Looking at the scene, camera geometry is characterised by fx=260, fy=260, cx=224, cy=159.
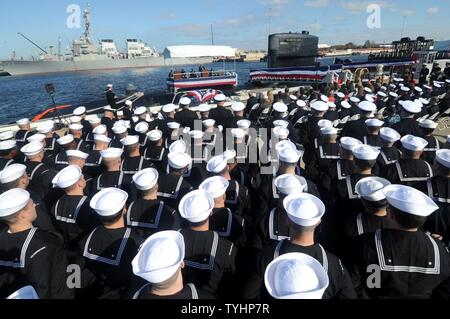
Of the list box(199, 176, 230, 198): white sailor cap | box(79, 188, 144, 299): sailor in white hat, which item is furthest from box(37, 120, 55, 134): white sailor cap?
box(199, 176, 230, 198): white sailor cap

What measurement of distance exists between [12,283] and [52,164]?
3.46 meters

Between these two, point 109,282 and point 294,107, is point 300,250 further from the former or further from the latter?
point 294,107

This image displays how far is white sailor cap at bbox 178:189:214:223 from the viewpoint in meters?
2.31

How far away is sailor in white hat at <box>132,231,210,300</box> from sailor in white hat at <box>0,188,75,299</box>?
107cm

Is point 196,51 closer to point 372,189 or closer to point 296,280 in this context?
point 372,189

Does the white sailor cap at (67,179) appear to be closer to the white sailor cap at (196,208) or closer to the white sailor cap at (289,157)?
the white sailor cap at (196,208)

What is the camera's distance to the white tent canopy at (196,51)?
1956cm

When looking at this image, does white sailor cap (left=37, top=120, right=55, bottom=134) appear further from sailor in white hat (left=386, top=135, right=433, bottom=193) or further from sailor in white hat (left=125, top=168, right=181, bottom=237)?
sailor in white hat (left=386, top=135, right=433, bottom=193)

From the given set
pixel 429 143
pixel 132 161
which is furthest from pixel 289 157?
pixel 429 143

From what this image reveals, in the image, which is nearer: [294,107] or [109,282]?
[109,282]

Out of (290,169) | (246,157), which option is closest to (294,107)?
(246,157)

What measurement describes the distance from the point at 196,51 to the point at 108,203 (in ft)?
66.6

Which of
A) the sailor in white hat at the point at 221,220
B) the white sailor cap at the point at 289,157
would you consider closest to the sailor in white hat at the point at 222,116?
the white sailor cap at the point at 289,157
